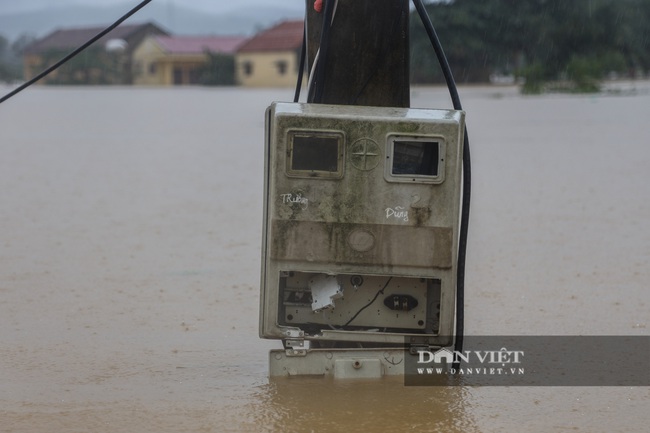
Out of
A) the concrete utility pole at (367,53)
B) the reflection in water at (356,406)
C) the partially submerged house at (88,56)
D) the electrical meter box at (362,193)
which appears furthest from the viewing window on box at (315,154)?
the partially submerged house at (88,56)

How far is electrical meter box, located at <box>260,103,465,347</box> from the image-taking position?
15.7ft

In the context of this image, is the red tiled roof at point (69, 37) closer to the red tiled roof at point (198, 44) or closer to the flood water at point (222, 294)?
the red tiled roof at point (198, 44)

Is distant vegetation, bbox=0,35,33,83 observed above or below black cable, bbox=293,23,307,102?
above

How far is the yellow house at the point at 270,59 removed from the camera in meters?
76.9

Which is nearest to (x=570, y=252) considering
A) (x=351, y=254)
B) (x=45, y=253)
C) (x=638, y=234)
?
(x=638, y=234)

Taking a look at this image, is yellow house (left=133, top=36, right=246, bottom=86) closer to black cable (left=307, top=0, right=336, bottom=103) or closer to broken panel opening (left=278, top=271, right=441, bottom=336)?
black cable (left=307, top=0, right=336, bottom=103)

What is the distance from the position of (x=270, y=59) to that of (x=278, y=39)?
2.25m

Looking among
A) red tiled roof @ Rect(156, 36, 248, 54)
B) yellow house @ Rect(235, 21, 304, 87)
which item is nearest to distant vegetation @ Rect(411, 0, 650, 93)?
yellow house @ Rect(235, 21, 304, 87)

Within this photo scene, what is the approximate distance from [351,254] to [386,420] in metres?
0.69

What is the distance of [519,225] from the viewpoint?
10734 mm

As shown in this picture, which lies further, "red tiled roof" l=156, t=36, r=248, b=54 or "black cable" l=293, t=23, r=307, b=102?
"red tiled roof" l=156, t=36, r=248, b=54

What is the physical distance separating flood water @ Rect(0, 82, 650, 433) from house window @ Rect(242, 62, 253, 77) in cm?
6222

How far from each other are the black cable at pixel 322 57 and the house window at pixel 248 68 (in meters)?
75.2

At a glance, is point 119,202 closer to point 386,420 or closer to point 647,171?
point 647,171
